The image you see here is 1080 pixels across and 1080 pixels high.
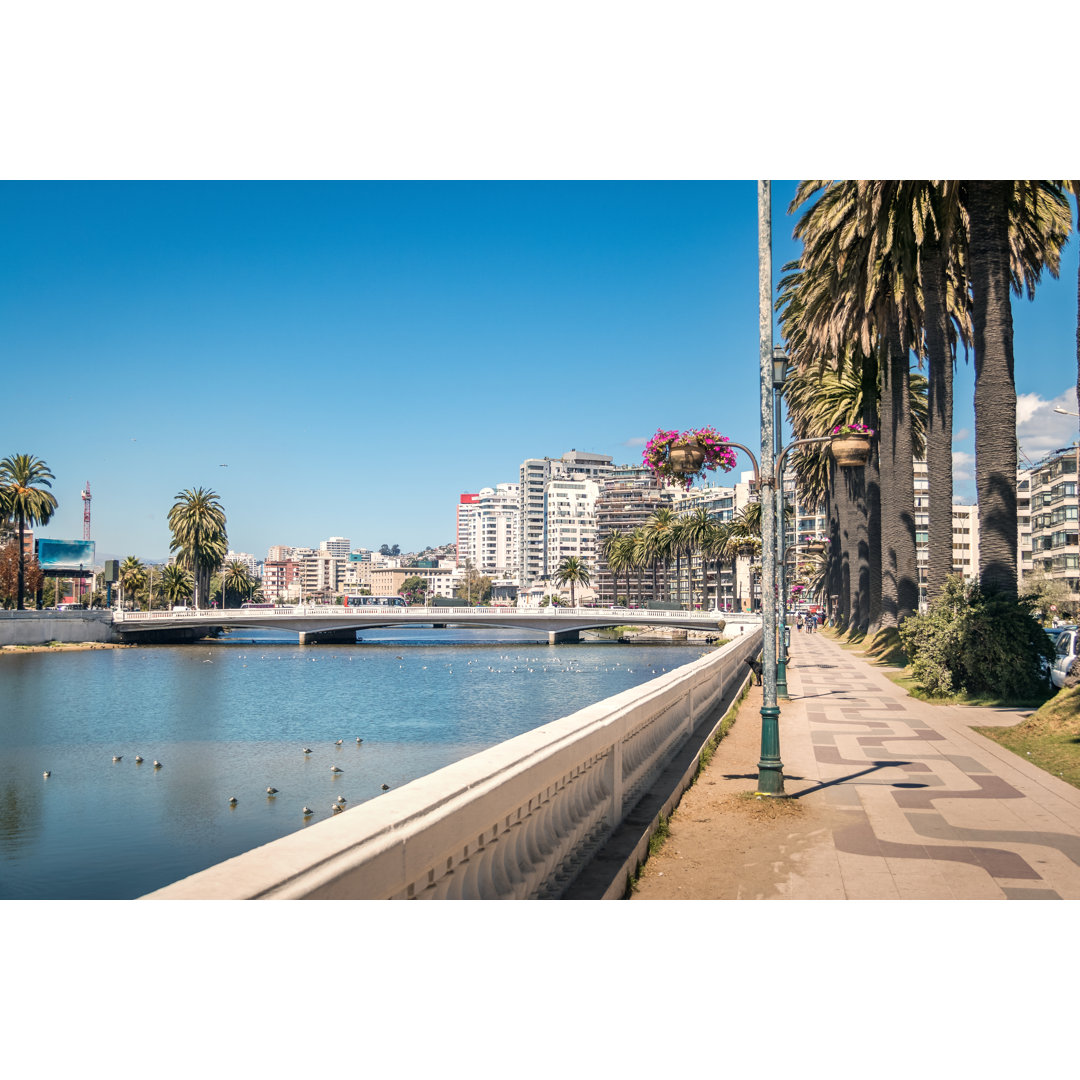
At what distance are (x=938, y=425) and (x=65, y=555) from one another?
11468 cm

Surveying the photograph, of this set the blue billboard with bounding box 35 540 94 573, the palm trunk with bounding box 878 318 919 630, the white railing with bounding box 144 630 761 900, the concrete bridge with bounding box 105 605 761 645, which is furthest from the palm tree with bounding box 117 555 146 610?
the white railing with bounding box 144 630 761 900

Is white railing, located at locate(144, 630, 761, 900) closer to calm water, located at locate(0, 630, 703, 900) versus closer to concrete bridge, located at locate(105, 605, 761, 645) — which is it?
calm water, located at locate(0, 630, 703, 900)

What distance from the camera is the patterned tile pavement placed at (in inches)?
317

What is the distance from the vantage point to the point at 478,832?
4895mm

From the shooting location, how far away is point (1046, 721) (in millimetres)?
16500

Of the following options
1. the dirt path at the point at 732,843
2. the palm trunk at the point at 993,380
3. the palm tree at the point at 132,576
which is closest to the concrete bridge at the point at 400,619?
the palm tree at the point at 132,576

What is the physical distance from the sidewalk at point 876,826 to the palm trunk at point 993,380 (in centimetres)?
586

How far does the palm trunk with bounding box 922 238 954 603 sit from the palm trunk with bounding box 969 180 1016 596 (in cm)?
244

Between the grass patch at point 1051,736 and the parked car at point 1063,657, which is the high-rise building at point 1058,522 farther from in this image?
the grass patch at point 1051,736

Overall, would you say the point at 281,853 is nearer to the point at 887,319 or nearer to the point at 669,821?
the point at 669,821

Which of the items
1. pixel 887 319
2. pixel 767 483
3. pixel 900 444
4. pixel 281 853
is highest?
pixel 887 319

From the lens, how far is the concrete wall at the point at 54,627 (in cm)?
A: 8588
